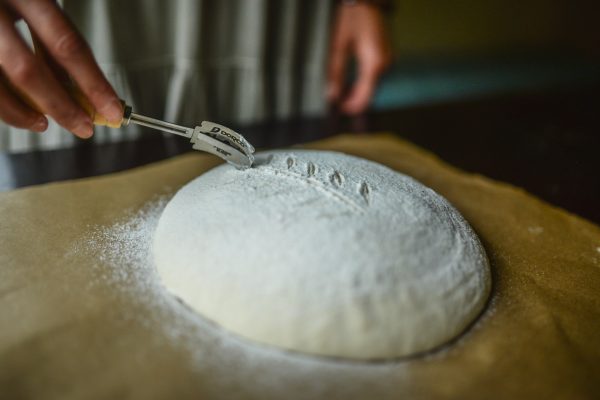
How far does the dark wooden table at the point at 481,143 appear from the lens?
1.14 metres

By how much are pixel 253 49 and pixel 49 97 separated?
31.0 inches

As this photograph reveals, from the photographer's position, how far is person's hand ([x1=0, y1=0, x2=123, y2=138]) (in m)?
0.75

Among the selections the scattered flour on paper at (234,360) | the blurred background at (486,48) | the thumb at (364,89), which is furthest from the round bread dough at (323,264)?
the blurred background at (486,48)

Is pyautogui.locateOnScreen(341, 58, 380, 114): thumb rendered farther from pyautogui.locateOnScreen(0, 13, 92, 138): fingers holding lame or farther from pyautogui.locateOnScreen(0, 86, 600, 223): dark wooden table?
pyautogui.locateOnScreen(0, 13, 92, 138): fingers holding lame

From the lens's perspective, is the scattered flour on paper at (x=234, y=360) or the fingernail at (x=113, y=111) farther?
the fingernail at (x=113, y=111)

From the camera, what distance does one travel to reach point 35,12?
0.75m

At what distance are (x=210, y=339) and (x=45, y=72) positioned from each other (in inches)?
19.1

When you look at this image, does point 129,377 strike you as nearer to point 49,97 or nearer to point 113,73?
point 49,97

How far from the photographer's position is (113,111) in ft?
2.68

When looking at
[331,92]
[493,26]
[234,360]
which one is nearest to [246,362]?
[234,360]

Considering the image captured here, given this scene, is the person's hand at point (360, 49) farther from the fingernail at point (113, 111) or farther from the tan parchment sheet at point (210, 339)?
the fingernail at point (113, 111)

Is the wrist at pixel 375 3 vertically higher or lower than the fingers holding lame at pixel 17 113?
higher

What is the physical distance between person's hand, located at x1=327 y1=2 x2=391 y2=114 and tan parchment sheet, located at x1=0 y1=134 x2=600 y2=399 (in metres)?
0.79

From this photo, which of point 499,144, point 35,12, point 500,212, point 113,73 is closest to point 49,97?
point 35,12
